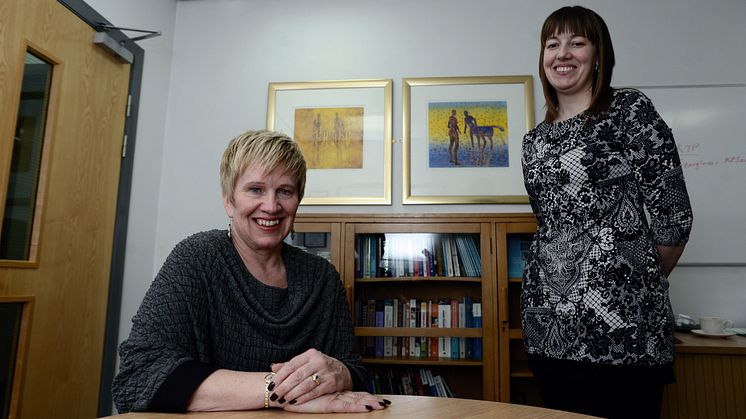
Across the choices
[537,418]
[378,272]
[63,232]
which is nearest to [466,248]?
[378,272]

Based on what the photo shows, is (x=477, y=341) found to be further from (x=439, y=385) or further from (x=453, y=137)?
(x=453, y=137)

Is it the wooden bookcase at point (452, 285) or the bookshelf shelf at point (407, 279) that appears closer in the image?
the wooden bookcase at point (452, 285)

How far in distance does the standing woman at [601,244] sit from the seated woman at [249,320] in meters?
0.50

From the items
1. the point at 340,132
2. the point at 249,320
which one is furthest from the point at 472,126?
the point at 249,320

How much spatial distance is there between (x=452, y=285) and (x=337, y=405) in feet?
4.46

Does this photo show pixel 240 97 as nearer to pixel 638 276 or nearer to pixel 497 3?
pixel 497 3

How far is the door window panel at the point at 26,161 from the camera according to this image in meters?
1.65

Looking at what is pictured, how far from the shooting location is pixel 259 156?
1095 millimetres

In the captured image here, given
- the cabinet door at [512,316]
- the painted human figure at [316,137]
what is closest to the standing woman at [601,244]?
the cabinet door at [512,316]

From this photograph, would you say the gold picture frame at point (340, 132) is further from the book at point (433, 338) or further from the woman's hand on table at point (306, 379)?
the woman's hand on table at point (306, 379)

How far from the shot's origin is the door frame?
2073 mm

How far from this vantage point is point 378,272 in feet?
7.02

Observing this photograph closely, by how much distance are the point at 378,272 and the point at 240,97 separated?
1348mm

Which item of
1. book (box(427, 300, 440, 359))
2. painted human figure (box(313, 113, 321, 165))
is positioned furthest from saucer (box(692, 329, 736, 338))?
painted human figure (box(313, 113, 321, 165))
